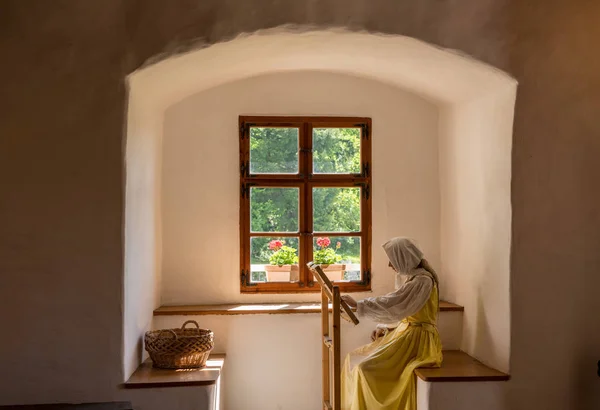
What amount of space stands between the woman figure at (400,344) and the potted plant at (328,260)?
85 centimetres

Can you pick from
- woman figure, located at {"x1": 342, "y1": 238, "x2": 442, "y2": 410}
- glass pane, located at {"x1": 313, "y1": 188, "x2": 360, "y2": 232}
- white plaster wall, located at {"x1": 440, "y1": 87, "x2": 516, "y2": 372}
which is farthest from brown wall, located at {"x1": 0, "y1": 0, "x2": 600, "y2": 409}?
glass pane, located at {"x1": 313, "y1": 188, "x2": 360, "y2": 232}

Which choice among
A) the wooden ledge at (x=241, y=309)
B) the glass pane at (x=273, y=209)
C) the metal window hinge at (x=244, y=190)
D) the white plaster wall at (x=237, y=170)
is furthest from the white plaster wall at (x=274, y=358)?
the metal window hinge at (x=244, y=190)

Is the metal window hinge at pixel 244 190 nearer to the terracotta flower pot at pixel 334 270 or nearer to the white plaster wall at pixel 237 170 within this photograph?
the white plaster wall at pixel 237 170

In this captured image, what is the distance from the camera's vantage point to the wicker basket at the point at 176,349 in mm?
4395

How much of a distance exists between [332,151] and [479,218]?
1287mm

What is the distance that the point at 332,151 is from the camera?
18.2 ft

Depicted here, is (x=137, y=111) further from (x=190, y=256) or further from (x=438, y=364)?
(x=438, y=364)

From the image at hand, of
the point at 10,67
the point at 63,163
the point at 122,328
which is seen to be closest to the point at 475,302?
the point at 122,328

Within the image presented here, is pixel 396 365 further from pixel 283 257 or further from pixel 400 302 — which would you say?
pixel 283 257

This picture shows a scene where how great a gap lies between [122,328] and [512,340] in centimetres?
229

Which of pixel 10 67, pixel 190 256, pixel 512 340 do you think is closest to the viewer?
pixel 10 67

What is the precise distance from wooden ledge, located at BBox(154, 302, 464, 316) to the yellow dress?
0.60m

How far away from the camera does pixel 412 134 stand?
557 cm

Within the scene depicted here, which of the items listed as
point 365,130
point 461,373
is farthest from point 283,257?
point 461,373
